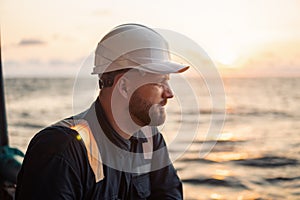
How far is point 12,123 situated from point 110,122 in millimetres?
12743

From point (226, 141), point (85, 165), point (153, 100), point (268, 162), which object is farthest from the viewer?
point (226, 141)

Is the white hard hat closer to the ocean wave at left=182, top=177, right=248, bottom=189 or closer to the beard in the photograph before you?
the beard

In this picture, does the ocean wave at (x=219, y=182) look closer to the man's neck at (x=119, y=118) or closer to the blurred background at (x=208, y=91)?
the blurred background at (x=208, y=91)

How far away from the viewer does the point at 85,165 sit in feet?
4.52

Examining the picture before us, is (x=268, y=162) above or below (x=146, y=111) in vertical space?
below

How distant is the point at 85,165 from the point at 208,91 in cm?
43

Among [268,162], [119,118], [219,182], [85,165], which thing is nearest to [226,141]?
[268,162]

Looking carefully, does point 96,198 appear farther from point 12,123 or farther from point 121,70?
point 12,123

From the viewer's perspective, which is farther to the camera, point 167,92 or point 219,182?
point 219,182

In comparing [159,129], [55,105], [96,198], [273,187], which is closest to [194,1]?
[159,129]

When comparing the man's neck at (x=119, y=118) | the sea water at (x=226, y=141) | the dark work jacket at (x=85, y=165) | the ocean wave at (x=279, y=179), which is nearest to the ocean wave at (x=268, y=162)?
the sea water at (x=226, y=141)

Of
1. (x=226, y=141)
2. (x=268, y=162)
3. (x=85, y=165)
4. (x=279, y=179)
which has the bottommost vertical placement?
(x=226, y=141)

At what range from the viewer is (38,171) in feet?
4.29

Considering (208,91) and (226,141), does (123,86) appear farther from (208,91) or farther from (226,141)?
(226,141)
